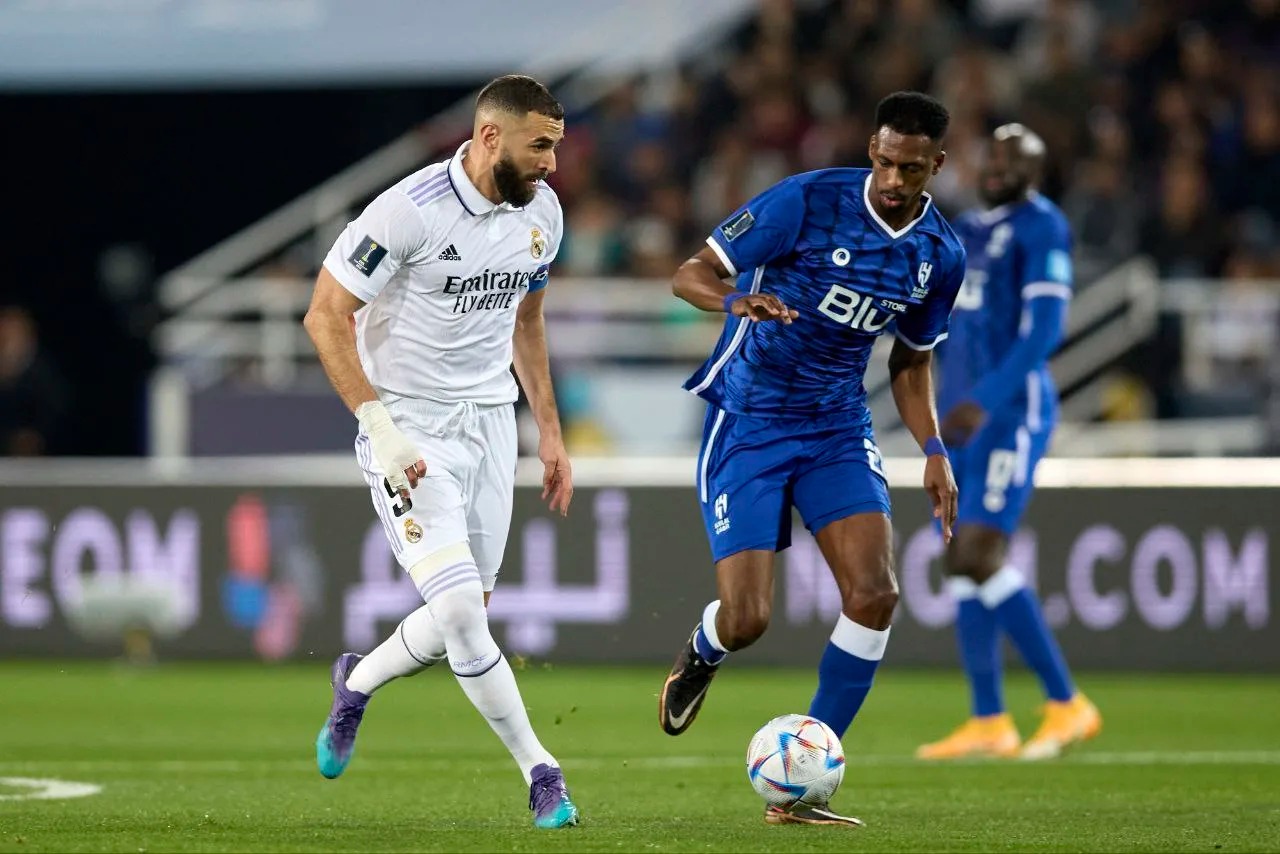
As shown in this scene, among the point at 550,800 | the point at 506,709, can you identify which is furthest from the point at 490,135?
the point at 550,800

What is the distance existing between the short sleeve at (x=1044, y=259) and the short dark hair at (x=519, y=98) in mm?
3331

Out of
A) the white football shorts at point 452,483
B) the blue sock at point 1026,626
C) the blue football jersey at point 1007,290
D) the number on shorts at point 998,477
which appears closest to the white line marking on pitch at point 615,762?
the blue sock at point 1026,626

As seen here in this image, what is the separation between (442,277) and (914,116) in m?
1.56

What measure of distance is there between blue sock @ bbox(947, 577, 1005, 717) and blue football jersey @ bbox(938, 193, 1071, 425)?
838 mm

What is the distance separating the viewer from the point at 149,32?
1731 cm

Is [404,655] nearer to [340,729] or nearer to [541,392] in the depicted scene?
[340,729]

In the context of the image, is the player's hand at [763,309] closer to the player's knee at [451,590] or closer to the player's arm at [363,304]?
the player's arm at [363,304]

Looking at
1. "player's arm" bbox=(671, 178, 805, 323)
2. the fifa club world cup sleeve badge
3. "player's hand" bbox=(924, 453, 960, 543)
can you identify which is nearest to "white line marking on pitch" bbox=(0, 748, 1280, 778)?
"player's hand" bbox=(924, 453, 960, 543)

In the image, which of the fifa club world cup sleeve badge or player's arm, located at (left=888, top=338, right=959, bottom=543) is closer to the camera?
the fifa club world cup sleeve badge

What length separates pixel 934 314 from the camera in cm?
735

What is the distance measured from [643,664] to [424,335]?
6.80 metres

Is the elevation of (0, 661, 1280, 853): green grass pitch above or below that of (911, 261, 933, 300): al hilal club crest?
below

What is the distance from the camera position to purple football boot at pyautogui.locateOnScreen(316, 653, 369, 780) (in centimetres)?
735

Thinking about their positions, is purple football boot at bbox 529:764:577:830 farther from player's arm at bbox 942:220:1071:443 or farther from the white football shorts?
player's arm at bbox 942:220:1071:443
